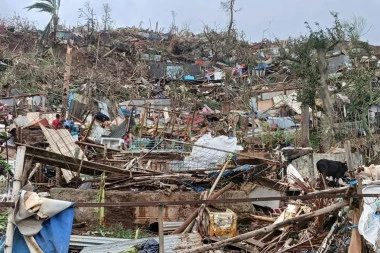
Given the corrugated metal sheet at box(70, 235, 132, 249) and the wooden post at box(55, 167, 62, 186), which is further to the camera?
the wooden post at box(55, 167, 62, 186)

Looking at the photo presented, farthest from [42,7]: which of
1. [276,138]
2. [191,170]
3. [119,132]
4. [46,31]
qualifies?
[191,170]

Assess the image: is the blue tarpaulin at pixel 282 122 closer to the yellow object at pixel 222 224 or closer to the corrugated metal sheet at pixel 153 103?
the corrugated metal sheet at pixel 153 103

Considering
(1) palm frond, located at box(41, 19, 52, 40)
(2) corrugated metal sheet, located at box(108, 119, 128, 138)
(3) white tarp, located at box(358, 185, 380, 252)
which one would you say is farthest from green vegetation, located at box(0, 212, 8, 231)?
(1) palm frond, located at box(41, 19, 52, 40)

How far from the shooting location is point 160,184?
8.64 m

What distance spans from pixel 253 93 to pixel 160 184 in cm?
1492

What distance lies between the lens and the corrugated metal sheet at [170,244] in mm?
6270

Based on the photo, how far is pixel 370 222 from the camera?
457cm

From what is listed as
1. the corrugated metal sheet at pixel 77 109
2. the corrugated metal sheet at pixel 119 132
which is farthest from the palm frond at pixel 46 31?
the corrugated metal sheet at pixel 119 132

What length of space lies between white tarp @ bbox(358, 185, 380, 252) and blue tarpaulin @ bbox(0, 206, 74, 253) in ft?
9.26

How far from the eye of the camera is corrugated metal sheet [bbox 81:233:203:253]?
627 centimetres

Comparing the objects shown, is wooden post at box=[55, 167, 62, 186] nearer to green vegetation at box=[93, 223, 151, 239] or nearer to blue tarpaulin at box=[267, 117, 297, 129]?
green vegetation at box=[93, 223, 151, 239]

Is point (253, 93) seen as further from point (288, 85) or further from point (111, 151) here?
point (111, 151)

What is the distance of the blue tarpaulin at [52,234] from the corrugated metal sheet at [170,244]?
2.36m

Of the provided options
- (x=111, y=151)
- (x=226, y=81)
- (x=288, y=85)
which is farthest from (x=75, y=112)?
(x=288, y=85)
